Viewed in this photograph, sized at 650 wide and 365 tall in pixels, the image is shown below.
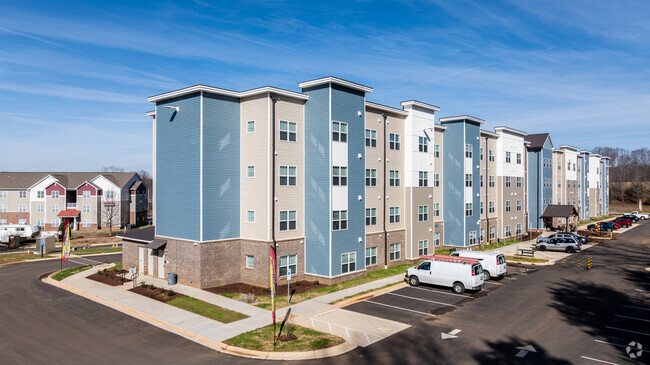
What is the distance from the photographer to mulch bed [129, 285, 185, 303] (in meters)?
25.5

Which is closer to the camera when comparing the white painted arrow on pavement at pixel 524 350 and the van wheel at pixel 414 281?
the white painted arrow on pavement at pixel 524 350

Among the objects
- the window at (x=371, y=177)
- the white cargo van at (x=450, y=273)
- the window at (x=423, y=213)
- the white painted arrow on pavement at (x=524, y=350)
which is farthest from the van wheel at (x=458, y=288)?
the window at (x=423, y=213)

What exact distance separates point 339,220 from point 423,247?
1186 centimetres

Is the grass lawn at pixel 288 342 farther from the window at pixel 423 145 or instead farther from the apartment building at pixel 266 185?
the window at pixel 423 145

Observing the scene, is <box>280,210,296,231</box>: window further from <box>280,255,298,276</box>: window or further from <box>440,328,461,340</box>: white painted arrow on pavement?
<box>440,328,461,340</box>: white painted arrow on pavement

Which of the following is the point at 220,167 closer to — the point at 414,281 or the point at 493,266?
the point at 414,281

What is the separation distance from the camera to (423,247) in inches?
1503

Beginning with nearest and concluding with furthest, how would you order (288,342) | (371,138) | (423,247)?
1. (288,342)
2. (371,138)
3. (423,247)

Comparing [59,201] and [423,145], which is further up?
[423,145]

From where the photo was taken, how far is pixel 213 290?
27.5m

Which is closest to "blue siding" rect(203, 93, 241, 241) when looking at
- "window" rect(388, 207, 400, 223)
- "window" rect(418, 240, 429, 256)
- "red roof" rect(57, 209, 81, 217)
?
"window" rect(388, 207, 400, 223)

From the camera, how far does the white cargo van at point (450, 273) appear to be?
2681cm

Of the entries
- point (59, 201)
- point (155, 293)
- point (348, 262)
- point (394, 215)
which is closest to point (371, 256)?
point (348, 262)

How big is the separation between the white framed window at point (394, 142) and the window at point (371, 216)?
19.4 ft
